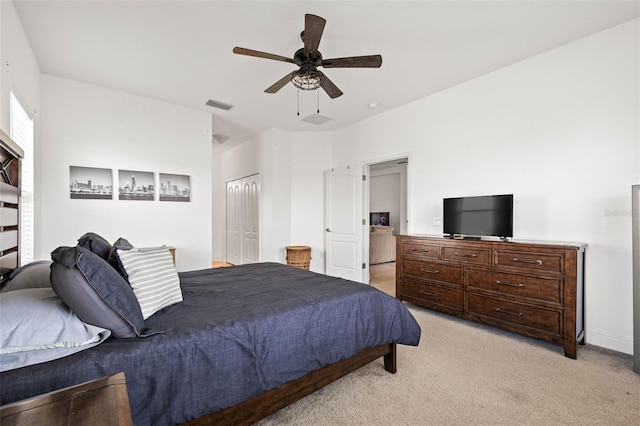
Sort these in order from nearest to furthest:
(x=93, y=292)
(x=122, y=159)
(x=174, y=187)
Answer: (x=93, y=292), (x=122, y=159), (x=174, y=187)

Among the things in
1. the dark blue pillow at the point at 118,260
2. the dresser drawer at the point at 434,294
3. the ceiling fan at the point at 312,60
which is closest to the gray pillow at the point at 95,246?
the dark blue pillow at the point at 118,260

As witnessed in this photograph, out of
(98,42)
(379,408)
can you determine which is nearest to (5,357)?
(379,408)

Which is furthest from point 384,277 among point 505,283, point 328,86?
point 328,86

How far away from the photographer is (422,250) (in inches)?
140

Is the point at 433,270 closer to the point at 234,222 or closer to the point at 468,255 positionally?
the point at 468,255

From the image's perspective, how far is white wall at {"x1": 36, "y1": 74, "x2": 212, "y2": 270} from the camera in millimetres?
3422

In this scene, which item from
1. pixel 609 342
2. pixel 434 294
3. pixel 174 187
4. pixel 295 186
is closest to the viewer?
pixel 609 342

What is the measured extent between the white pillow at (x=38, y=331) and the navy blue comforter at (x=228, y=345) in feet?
0.11

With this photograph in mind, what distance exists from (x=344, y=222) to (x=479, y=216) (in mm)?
2369

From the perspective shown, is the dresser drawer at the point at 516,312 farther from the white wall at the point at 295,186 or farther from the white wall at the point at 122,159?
the white wall at the point at 122,159

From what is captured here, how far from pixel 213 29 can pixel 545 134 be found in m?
3.33

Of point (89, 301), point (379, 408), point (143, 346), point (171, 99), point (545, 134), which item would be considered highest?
point (171, 99)

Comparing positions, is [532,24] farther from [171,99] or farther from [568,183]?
[171,99]

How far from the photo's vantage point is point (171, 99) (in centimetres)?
407
